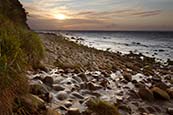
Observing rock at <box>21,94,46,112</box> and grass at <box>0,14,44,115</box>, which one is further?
rock at <box>21,94,46,112</box>

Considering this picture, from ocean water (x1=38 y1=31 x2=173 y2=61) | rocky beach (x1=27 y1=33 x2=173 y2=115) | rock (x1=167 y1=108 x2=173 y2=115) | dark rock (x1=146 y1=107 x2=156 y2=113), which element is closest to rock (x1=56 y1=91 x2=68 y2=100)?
rocky beach (x1=27 y1=33 x2=173 y2=115)

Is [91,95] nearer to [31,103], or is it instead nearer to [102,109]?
[102,109]

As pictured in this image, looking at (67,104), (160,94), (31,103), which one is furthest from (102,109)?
(160,94)

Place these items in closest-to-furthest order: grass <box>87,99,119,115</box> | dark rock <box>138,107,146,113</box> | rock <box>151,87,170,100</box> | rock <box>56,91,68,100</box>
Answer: grass <box>87,99,119,115</box> → rock <box>56,91,68,100</box> → dark rock <box>138,107,146,113</box> → rock <box>151,87,170,100</box>

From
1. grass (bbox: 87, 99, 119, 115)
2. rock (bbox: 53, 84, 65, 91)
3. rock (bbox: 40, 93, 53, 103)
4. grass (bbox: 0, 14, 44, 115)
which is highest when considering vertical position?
grass (bbox: 0, 14, 44, 115)

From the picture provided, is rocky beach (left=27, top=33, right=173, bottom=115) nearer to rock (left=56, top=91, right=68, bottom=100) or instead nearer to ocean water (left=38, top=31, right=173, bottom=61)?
rock (left=56, top=91, right=68, bottom=100)

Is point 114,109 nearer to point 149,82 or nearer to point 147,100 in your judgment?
point 147,100

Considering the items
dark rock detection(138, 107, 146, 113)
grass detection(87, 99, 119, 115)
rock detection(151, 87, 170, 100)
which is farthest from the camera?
rock detection(151, 87, 170, 100)

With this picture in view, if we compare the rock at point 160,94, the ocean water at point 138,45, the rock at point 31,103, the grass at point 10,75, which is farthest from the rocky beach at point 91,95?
the ocean water at point 138,45

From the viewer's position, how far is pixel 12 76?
14.8ft

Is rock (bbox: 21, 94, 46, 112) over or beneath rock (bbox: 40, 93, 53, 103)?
over

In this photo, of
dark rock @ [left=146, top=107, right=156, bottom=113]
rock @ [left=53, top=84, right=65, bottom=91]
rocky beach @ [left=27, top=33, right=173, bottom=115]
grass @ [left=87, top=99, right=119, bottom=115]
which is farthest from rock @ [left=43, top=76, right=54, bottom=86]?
dark rock @ [left=146, top=107, right=156, bottom=113]

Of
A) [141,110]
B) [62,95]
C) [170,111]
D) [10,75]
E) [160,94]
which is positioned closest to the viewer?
[10,75]

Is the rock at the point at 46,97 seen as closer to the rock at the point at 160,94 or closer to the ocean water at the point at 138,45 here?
the rock at the point at 160,94
